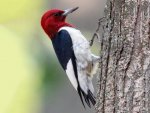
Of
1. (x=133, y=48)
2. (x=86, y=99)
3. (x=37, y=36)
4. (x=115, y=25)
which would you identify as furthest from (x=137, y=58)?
(x=86, y=99)

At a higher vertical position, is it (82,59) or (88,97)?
(82,59)

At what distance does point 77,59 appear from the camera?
4422mm

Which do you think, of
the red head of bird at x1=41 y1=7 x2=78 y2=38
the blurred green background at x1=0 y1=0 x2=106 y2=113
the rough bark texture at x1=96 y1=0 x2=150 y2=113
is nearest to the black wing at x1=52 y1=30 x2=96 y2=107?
the red head of bird at x1=41 y1=7 x2=78 y2=38

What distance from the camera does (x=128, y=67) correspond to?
2.72m

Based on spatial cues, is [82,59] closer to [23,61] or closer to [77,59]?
[77,59]

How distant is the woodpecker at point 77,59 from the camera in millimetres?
4305

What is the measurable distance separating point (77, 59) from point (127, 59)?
1714mm

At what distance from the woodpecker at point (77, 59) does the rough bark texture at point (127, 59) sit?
1.35 m

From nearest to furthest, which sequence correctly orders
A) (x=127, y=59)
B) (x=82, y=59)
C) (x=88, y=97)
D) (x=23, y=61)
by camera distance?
(x=23, y=61), (x=127, y=59), (x=88, y=97), (x=82, y=59)

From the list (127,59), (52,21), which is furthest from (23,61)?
(52,21)

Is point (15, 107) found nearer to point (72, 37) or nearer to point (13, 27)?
point (13, 27)

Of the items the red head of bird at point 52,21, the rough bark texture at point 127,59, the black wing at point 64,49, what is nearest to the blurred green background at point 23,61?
the rough bark texture at point 127,59

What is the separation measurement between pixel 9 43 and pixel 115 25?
64 centimetres

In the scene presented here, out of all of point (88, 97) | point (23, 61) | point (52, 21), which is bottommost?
point (88, 97)
